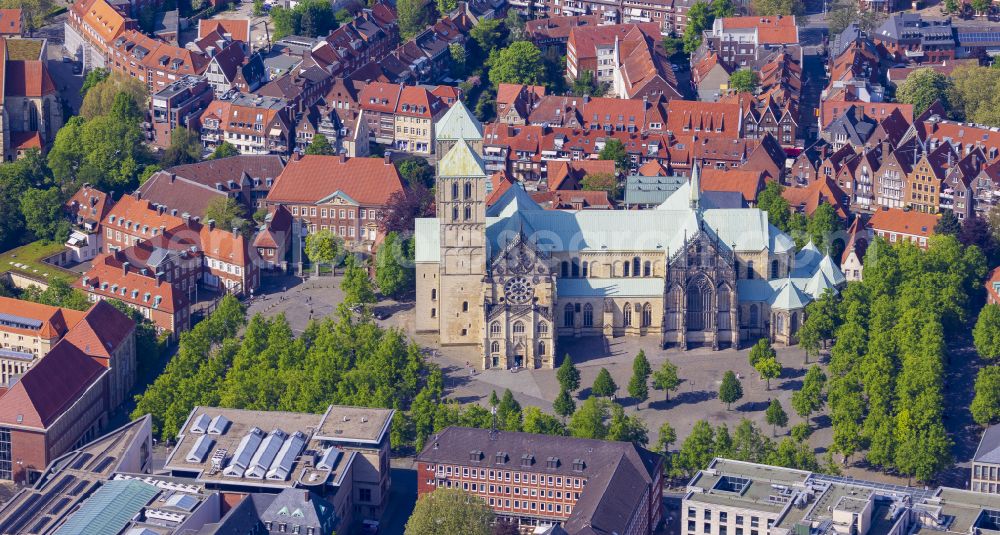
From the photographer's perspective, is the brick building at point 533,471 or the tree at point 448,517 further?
the brick building at point 533,471

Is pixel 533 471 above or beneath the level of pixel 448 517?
above

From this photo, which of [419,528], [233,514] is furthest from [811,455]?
[233,514]

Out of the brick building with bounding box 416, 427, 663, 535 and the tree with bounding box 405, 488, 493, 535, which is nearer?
the tree with bounding box 405, 488, 493, 535

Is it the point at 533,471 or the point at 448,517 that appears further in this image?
the point at 533,471

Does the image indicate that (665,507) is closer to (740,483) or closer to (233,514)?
(740,483)
